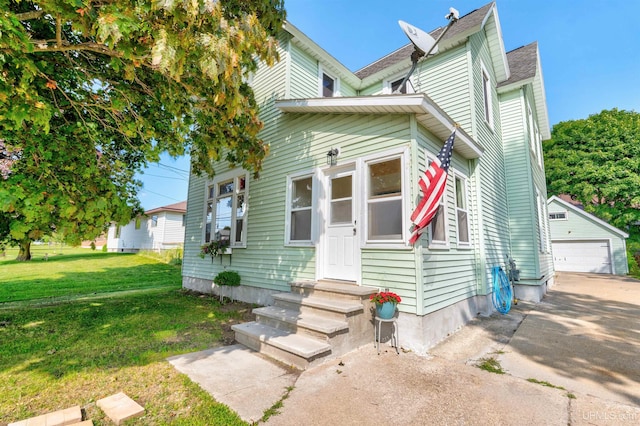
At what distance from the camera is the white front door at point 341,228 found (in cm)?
507

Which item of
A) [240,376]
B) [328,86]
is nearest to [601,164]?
[328,86]

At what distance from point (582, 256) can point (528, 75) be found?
15.1 m

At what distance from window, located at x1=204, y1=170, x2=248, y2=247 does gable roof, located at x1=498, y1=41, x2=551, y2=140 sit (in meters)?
8.43

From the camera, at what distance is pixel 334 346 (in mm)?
3711

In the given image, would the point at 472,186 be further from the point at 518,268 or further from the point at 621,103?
the point at 621,103

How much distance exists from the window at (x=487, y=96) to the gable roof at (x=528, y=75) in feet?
3.70

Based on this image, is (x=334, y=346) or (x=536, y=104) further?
(x=536, y=104)

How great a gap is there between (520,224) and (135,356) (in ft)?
31.9

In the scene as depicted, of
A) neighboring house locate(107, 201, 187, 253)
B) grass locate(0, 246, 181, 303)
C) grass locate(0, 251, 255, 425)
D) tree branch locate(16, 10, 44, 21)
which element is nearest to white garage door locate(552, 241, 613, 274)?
grass locate(0, 251, 255, 425)

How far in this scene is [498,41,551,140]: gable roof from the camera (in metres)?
8.49

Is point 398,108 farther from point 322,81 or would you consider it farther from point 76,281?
point 76,281

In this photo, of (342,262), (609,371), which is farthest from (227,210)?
(609,371)

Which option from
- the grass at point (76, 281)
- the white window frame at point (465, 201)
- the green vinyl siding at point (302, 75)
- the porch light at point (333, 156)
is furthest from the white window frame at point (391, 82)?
the grass at point (76, 281)

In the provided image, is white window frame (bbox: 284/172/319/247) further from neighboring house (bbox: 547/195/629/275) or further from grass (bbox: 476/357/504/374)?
neighboring house (bbox: 547/195/629/275)
